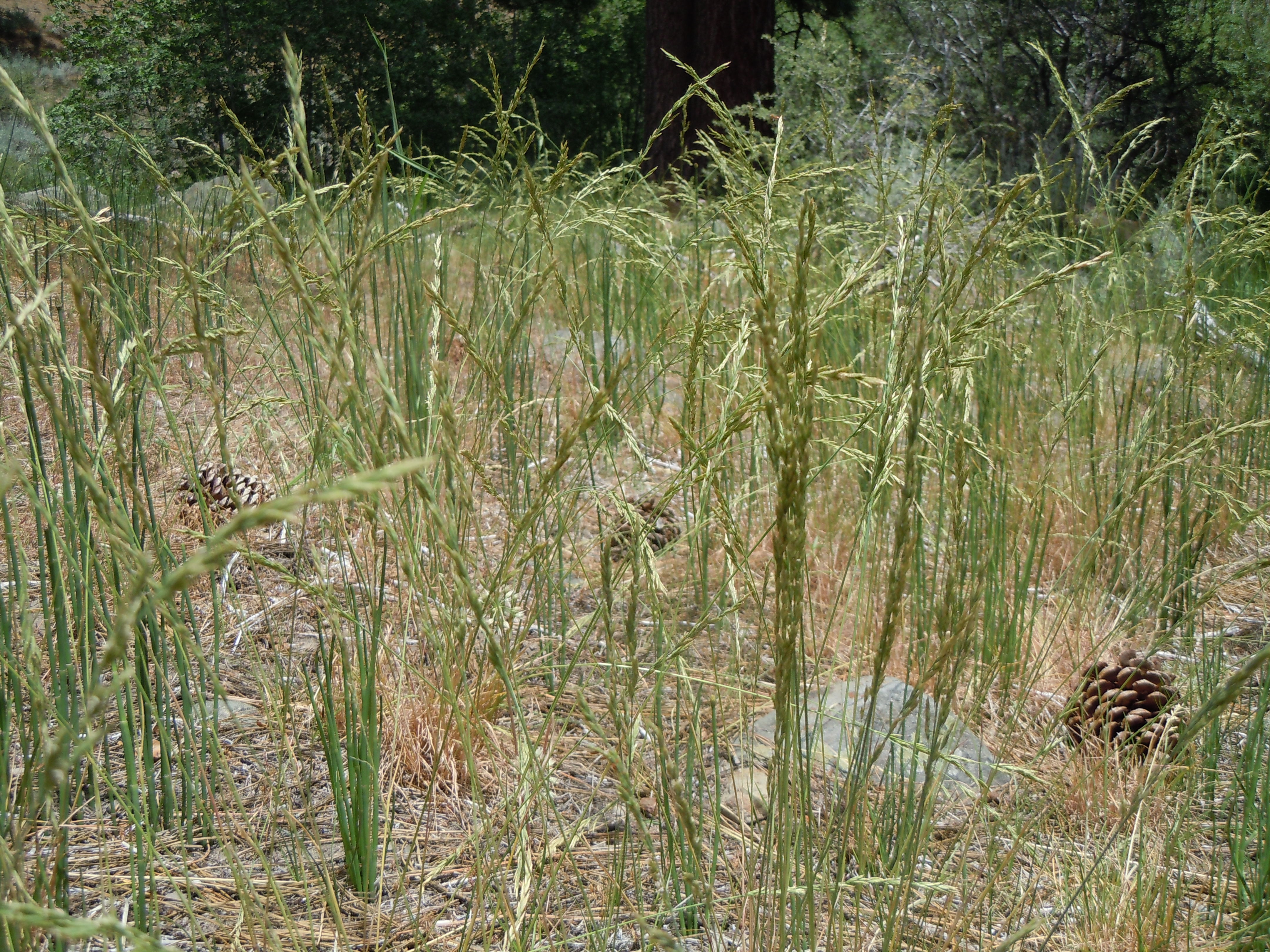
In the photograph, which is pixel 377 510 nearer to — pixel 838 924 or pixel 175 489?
pixel 838 924

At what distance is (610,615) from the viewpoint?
0.87 m

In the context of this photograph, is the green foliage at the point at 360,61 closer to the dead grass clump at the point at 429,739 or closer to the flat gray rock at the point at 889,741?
the dead grass clump at the point at 429,739

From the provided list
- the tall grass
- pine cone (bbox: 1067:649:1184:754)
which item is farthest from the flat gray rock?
pine cone (bbox: 1067:649:1184:754)

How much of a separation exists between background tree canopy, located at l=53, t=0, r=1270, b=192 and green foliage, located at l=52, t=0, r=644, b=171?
0.03m

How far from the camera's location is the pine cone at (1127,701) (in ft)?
4.63

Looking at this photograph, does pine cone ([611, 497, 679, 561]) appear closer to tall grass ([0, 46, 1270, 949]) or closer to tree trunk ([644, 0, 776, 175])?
tall grass ([0, 46, 1270, 949])

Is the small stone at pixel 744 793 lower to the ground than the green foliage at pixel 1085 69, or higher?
lower

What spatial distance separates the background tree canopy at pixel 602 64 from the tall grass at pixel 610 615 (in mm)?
630

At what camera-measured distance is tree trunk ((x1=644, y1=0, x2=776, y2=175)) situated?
21.2 feet

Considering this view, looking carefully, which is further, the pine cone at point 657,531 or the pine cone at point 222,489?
the pine cone at point 222,489

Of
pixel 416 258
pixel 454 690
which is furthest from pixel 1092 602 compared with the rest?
pixel 416 258

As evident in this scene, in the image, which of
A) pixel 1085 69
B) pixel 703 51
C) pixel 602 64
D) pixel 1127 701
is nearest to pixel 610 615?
pixel 1127 701

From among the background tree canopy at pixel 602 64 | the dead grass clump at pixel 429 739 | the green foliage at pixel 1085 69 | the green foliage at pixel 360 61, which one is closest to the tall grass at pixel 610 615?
the dead grass clump at pixel 429 739

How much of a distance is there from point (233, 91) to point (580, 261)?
26.1ft
